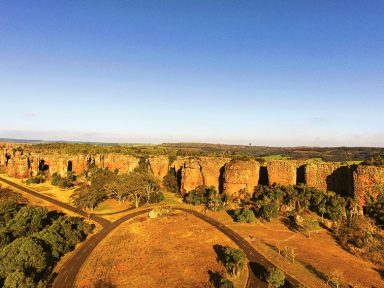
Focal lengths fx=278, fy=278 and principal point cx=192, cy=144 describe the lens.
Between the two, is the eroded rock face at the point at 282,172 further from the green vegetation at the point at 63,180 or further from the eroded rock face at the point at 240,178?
the green vegetation at the point at 63,180

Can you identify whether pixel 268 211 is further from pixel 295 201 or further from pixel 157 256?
pixel 157 256

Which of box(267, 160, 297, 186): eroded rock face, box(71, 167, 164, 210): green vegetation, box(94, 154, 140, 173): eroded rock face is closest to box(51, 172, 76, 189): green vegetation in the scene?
box(94, 154, 140, 173): eroded rock face

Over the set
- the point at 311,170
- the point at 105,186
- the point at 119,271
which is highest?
the point at 311,170

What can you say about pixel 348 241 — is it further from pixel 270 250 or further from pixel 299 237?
pixel 270 250

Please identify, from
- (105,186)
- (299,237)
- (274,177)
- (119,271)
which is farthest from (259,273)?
(105,186)

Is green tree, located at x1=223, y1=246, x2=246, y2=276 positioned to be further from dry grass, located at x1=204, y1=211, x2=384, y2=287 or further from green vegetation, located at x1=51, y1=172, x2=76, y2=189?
green vegetation, located at x1=51, y1=172, x2=76, y2=189
